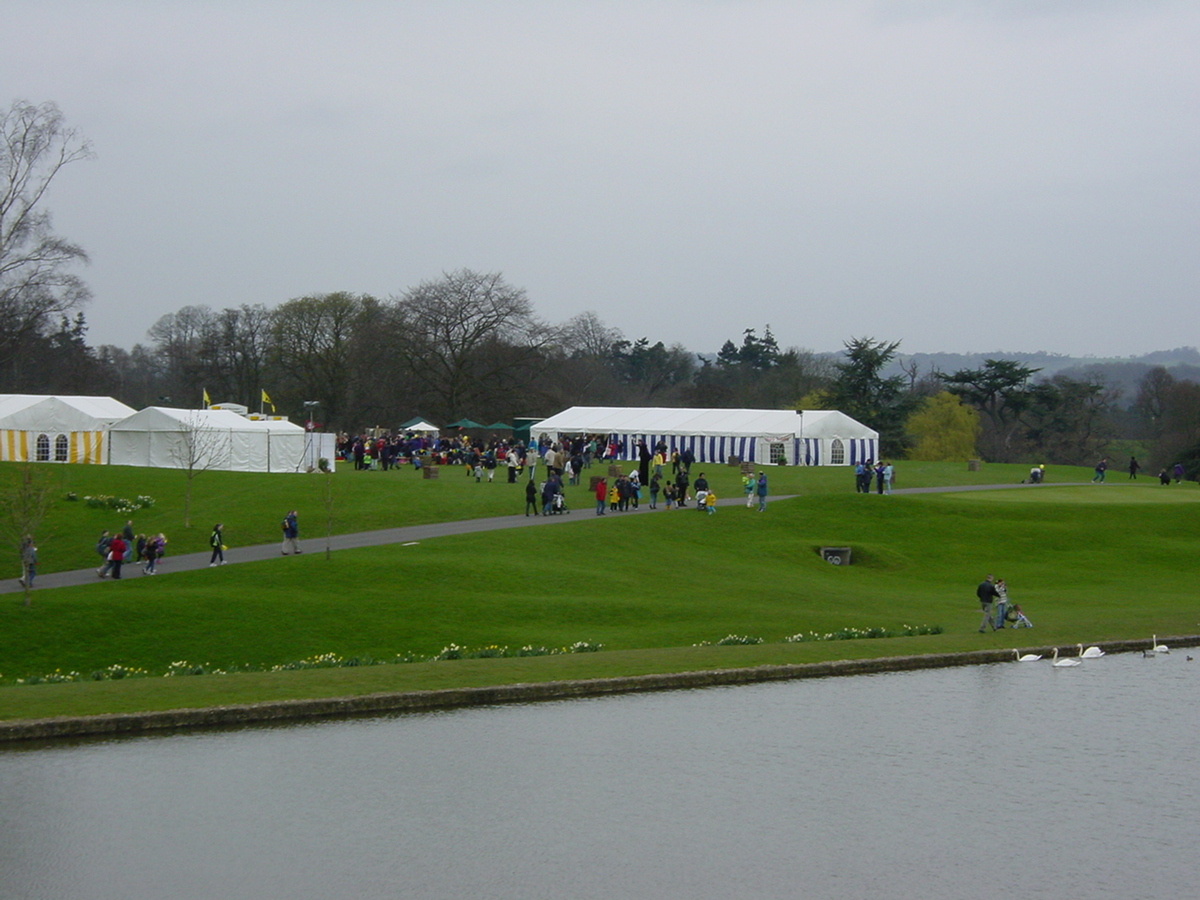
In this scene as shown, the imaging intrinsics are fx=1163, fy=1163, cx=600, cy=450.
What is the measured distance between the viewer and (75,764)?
14117 millimetres

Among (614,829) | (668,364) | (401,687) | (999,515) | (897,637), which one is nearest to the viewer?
(614,829)

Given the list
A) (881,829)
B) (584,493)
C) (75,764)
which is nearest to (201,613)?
(75,764)

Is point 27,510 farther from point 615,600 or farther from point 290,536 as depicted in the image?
point 615,600

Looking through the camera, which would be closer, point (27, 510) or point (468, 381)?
point (27, 510)

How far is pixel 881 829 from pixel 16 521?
21159 mm

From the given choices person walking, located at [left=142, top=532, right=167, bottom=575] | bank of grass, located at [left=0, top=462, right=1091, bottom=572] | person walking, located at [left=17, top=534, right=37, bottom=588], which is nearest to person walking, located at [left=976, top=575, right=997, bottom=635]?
bank of grass, located at [left=0, top=462, right=1091, bottom=572]

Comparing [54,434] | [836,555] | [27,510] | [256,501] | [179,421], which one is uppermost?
[179,421]

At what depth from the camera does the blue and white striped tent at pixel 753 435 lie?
62219mm

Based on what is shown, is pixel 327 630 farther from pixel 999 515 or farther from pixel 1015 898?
pixel 999 515

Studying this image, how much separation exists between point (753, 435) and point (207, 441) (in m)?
28.5

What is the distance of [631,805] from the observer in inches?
522

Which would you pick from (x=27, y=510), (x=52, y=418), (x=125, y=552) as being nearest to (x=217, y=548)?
(x=125, y=552)

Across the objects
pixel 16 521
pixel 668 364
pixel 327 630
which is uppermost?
pixel 668 364

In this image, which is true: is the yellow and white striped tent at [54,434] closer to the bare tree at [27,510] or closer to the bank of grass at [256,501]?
the bank of grass at [256,501]
